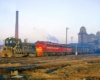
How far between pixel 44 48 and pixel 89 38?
113315 mm

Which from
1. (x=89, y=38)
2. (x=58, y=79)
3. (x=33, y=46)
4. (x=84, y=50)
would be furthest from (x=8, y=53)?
(x=89, y=38)

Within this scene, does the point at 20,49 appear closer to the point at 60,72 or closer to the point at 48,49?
the point at 48,49

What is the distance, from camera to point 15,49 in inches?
1265

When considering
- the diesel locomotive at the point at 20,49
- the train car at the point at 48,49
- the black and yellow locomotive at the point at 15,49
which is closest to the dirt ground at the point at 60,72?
the black and yellow locomotive at the point at 15,49

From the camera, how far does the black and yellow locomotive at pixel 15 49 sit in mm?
31625

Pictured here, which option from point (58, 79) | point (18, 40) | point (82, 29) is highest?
point (82, 29)

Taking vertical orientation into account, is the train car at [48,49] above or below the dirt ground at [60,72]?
above

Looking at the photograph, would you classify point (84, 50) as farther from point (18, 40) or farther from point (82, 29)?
point (82, 29)

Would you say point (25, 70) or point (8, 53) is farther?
point (8, 53)

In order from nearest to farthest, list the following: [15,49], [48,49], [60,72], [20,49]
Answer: [60,72] < [15,49] < [20,49] < [48,49]

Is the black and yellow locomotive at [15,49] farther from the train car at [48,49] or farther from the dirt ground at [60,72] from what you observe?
the dirt ground at [60,72]

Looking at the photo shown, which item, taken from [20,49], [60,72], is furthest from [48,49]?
[60,72]

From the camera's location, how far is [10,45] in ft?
108

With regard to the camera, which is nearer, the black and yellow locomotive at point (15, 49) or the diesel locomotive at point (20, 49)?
the black and yellow locomotive at point (15, 49)
